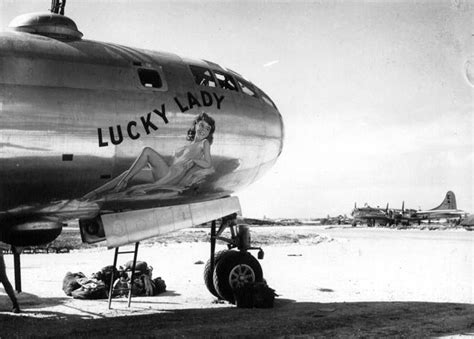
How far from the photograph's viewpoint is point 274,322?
9719 millimetres

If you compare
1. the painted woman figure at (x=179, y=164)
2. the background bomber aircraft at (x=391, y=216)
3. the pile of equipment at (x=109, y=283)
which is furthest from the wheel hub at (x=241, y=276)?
the background bomber aircraft at (x=391, y=216)

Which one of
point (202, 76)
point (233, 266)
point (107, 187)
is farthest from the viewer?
point (233, 266)

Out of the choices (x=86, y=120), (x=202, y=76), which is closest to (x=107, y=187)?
(x=86, y=120)

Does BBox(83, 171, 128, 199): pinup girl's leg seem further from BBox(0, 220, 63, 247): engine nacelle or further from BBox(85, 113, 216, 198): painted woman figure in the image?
BBox(0, 220, 63, 247): engine nacelle

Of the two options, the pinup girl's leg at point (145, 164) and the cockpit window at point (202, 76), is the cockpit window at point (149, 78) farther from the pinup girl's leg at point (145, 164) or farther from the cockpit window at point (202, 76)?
the pinup girl's leg at point (145, 164)

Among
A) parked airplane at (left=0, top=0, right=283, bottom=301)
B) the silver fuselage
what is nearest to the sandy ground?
parked airplane at (left=0, top=0, right=283, bottom=301)

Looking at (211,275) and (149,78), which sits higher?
(149,78)

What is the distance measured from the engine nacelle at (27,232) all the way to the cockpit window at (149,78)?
9.62 ft

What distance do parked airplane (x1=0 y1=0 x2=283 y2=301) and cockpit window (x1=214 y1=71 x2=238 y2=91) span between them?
3cm

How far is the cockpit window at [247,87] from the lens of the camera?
1136 cm

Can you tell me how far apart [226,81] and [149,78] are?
2.12 meters

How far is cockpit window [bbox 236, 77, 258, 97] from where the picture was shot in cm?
1136

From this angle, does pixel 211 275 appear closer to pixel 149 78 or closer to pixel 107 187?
pixel 107 187

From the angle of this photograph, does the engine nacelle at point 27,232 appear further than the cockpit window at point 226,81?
No
